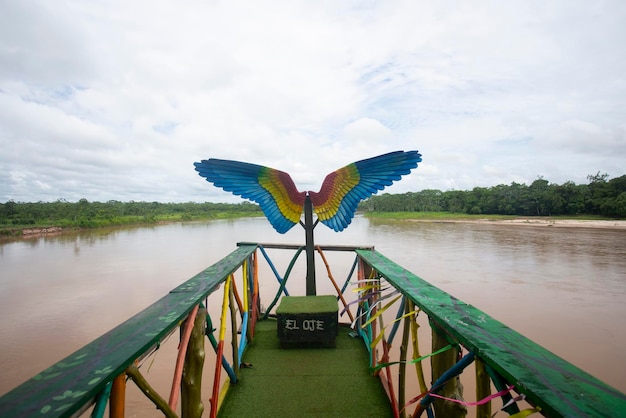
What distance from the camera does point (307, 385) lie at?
2.37 meters

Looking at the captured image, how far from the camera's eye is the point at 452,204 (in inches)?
1839

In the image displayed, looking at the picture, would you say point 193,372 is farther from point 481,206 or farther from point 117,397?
point 481,206

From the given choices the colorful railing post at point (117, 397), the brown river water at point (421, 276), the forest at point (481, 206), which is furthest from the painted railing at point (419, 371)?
the forest at point (481, 206)

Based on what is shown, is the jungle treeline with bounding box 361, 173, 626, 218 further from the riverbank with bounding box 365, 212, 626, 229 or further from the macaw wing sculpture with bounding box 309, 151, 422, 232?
the macaw wing sculpture with bounding box 309, 151, 422, 232

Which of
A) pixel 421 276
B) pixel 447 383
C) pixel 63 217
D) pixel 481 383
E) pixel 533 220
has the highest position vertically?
pixel 63 217

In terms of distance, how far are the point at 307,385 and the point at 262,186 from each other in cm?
190

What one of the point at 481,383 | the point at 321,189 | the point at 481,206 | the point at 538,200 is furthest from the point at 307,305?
the point at 481,206

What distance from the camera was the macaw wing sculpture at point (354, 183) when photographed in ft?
10.2

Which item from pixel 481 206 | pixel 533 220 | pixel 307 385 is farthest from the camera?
pixel 481 206

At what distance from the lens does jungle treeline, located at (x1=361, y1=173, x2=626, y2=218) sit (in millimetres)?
32031

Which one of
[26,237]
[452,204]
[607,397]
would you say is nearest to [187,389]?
[607,397]

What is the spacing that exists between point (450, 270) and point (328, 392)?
10.6 metres

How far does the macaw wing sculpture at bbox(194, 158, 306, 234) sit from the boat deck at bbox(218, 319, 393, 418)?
1.35m

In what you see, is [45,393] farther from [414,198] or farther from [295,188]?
[414,198]
